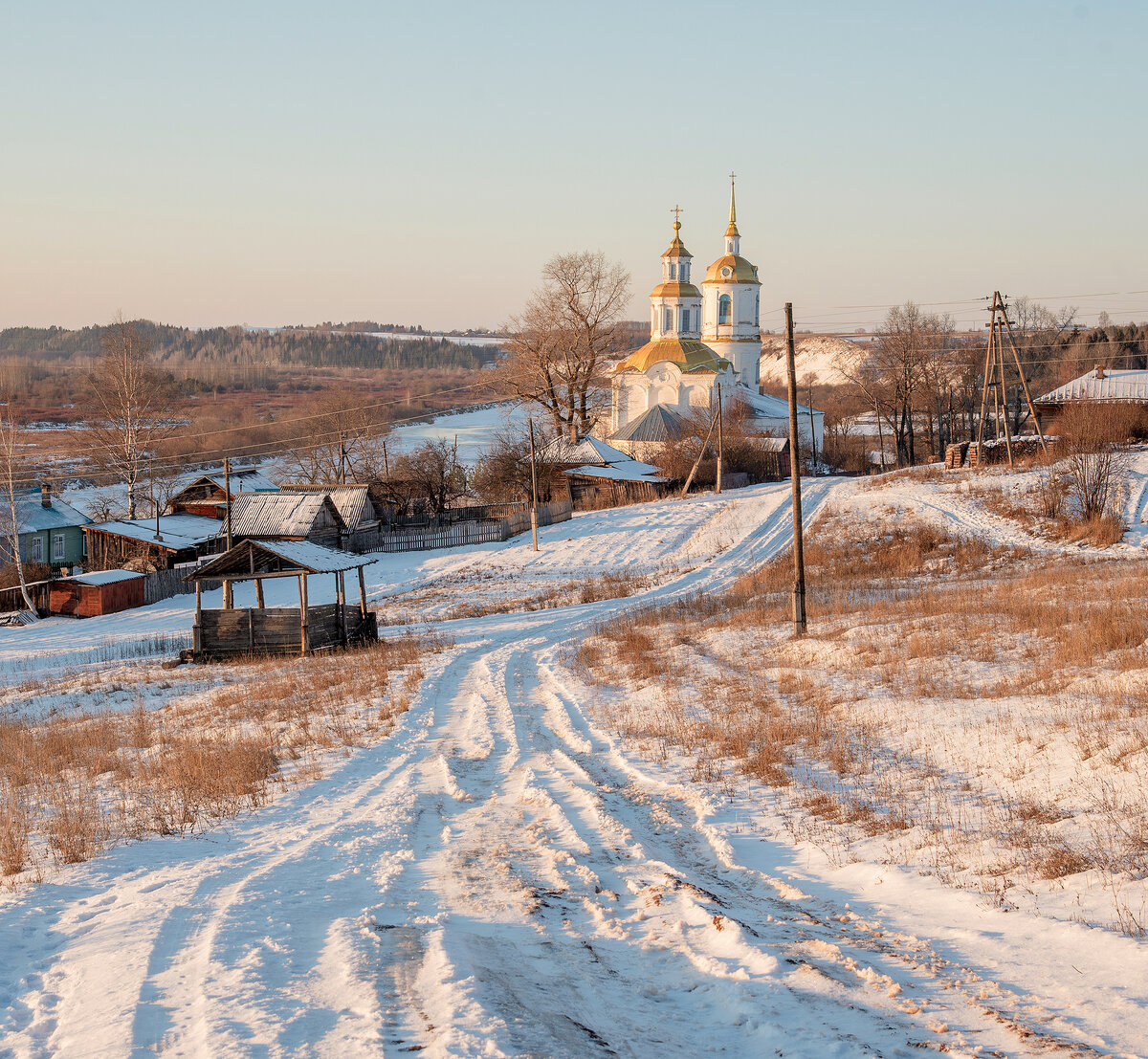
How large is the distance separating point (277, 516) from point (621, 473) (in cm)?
1906

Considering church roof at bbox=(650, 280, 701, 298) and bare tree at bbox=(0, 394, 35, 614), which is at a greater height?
church roof at bbox=(650, 280, 701, 298)

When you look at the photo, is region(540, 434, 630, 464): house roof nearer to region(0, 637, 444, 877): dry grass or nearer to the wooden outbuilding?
the wooden outbuilding

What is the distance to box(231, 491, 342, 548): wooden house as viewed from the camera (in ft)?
126

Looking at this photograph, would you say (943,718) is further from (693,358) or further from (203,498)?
(693,358)

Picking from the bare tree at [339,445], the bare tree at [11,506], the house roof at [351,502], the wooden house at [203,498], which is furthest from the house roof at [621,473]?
the bare tree at [11,506]

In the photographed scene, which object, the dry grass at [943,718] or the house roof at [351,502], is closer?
the dry grass at [943,718]

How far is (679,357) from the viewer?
61562 millimetres

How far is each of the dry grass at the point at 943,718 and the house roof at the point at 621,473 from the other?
97.8ft

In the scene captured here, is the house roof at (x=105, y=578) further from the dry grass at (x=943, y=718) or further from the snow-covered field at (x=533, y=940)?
the snow-covered field at (x=533, y=940)

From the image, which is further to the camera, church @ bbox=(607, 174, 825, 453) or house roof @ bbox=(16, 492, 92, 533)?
church @ bbox=(607, 174, 825, 453)

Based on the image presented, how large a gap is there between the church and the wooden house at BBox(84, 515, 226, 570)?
1018 inches

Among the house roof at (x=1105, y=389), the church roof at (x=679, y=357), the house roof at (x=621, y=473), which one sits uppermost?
the church roof at (x=679, y=357)

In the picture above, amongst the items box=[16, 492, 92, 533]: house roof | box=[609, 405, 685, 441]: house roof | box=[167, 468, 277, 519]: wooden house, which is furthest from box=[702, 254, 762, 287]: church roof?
box=[16, 492, 92, 533]: house roof

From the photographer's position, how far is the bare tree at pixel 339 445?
2325 inches
